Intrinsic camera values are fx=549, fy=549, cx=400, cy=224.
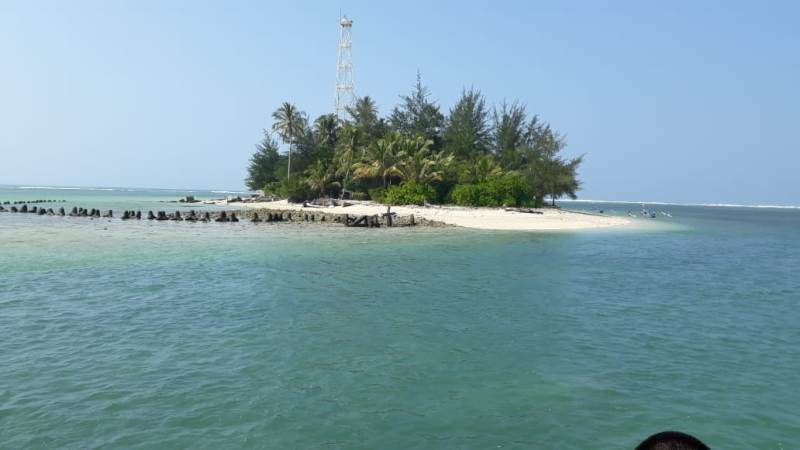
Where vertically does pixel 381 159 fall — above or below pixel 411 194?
above

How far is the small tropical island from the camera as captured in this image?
5981cm

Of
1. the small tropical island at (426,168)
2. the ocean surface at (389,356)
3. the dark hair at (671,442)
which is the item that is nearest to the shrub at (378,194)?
the small tropical island at (426,168)

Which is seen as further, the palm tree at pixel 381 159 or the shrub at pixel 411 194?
the palm tree at pixel 381 159

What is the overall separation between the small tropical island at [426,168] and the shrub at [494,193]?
4.4 inches

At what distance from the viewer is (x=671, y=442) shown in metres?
2.05

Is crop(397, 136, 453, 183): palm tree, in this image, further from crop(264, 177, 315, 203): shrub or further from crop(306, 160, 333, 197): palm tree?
crop(264, 177, 315, 203): shrub

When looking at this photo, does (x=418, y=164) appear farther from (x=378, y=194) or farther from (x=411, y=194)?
(x=378, y=194)

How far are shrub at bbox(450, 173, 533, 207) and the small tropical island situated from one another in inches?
4.4

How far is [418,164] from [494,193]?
9.43 meters

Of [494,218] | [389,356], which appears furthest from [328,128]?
[389,356]

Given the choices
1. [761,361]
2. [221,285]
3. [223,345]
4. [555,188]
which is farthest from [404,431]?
[555,188]

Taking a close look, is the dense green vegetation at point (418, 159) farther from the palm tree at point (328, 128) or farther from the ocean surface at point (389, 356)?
the ocean surface at point (389, 356)

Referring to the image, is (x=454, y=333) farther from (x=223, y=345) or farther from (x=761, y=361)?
(x=761, y=361)

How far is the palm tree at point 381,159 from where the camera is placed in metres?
64.7
